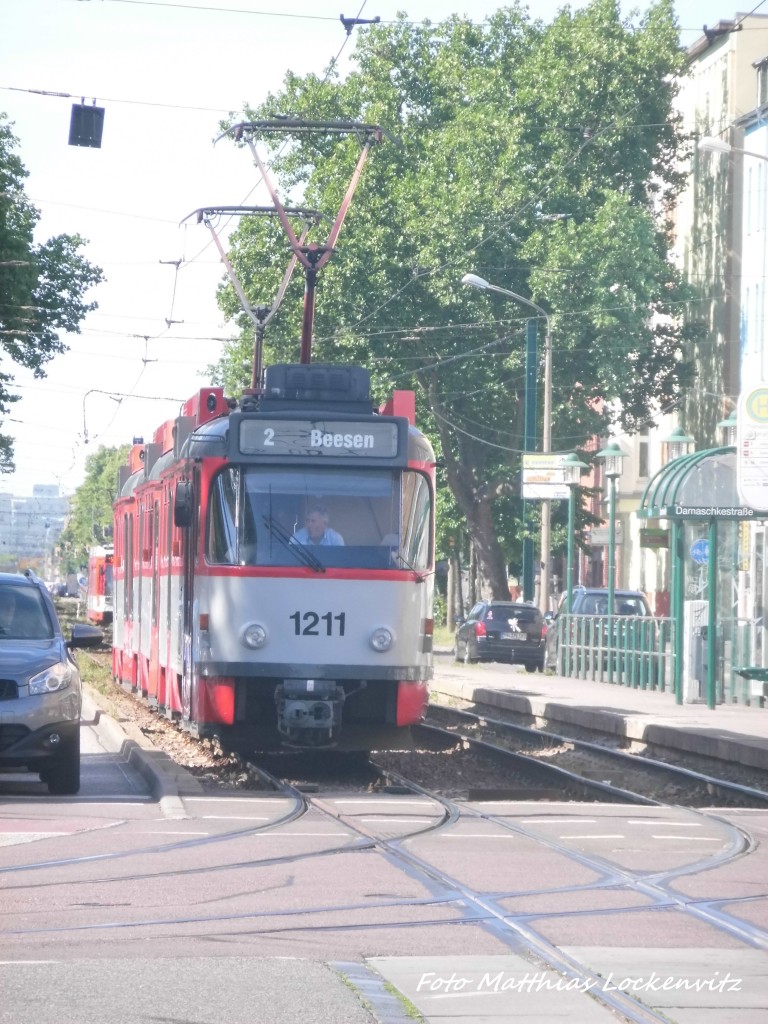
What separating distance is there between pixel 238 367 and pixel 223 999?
5295 centimetres

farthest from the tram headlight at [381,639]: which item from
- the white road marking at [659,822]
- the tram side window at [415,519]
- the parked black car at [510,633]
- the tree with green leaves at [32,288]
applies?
the tree with green leaves at [32,288]

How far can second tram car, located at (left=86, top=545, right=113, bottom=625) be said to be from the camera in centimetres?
6969

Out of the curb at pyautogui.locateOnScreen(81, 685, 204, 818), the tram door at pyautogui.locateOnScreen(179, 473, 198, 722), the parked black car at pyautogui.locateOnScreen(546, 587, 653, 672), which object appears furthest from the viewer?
the parked black car at pyautogui.locateOnScreen(546, 587, 653, 672)

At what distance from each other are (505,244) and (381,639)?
121 ft

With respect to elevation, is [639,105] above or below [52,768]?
above

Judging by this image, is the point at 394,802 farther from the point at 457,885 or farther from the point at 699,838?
the point at 457,885

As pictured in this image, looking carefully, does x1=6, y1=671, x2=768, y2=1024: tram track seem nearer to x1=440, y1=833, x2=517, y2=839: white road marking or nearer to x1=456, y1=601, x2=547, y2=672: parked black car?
x1=440, y1=833, x2=517, y2=839: white road marking

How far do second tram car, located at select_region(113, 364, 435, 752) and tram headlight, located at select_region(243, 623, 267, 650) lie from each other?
0.01 metres

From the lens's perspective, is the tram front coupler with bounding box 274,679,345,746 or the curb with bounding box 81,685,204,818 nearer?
the curb with bounding box 81,685,204,818

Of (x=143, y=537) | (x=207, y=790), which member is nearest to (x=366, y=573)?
(x=207, y=790)

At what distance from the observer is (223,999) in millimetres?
6457

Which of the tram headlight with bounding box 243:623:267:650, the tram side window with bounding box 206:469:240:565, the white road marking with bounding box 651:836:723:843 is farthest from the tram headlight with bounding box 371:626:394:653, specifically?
the white road marking with bounding box 651:836:723:843

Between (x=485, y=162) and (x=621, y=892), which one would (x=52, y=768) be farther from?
(x=485, y=162)

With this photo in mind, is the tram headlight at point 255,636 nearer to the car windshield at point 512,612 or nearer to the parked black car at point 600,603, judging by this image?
the parked black car at point 600,603
